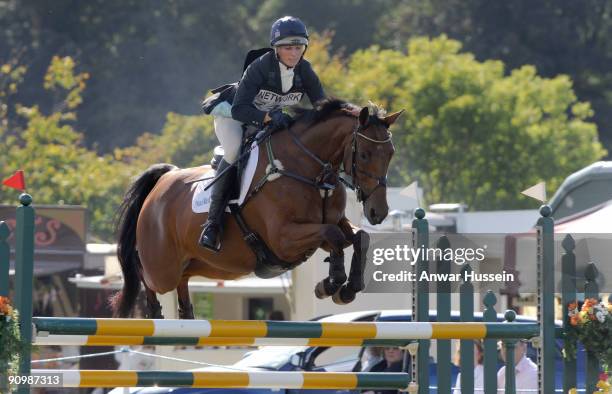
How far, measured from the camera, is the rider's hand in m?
6.33

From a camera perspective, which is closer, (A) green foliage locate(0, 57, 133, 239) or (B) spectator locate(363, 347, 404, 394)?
(B) spectator locate(363, 347, 404, 394)

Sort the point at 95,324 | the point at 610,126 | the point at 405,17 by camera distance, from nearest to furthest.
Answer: the point at 95,324
the point at 610,126
the point at 405,17

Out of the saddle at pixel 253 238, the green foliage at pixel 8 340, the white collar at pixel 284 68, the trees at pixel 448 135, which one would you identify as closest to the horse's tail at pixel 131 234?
the saddle at pixel 253 238

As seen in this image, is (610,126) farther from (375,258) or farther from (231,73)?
(375,258)

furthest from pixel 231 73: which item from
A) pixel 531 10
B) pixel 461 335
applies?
pixel 461 335

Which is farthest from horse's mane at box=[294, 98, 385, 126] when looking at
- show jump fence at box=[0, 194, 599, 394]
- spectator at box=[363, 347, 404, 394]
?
spectator at box=[363, 347, 404, 394]

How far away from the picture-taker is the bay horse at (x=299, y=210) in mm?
5836

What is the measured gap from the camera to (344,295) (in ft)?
19.1

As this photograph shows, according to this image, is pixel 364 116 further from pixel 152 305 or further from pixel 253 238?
pixel 152 305

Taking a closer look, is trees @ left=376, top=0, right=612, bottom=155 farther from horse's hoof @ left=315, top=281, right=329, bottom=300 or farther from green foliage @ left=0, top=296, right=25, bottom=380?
green foliage @ left=0, top=296, right=25, bottom=380

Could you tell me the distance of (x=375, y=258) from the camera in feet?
18.9

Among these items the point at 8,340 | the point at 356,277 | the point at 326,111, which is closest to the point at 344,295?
the point at 356,277

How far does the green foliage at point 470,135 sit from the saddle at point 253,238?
22.0m

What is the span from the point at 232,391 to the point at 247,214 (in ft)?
7.62
